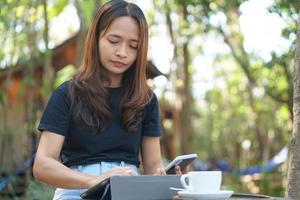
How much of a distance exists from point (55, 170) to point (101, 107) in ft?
1.14

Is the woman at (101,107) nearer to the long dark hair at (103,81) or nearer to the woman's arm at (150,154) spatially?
the long dark hair at (103,81)

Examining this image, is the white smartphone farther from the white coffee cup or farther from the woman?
the white coffee cup

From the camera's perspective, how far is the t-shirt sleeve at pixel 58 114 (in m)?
2.88

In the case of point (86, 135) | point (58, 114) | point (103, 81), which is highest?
point (103, 81)

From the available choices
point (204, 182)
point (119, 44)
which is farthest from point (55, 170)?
point (204, 182)

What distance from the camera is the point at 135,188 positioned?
2.32 metres

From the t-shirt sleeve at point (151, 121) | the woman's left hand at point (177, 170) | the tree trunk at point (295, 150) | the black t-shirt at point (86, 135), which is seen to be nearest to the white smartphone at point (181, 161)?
the woman's left hand at point (177, 170)

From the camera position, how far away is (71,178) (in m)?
2.73

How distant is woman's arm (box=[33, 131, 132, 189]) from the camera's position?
2.71m

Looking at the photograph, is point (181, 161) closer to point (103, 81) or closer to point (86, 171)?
point (86, 171)

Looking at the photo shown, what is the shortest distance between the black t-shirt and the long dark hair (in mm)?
29

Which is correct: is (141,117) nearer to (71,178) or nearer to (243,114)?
(71,178)

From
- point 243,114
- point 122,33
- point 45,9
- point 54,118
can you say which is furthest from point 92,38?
point 243,114

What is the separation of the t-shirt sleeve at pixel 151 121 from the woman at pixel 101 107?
0.33 ft
